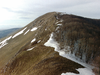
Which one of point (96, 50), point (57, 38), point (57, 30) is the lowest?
point (96, 50)

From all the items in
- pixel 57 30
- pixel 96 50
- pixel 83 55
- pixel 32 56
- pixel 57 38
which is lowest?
pixel 32 56

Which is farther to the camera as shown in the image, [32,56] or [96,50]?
[32,56]

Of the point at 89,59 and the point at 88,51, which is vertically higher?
the point at 88,51

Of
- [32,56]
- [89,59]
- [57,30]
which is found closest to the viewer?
[89,59]

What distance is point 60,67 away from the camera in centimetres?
1897

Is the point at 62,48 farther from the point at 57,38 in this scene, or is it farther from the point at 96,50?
the point at 96,50

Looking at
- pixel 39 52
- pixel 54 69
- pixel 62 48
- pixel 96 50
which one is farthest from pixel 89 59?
pixel 39 52

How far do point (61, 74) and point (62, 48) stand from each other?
1433cm

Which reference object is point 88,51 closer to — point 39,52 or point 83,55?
point 83,55

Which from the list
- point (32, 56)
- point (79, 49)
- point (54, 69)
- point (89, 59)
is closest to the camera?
point (54, 69)

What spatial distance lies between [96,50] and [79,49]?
6.45 meters

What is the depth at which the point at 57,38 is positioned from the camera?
38.8 meters

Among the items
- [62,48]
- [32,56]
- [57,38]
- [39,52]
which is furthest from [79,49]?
[32,56]

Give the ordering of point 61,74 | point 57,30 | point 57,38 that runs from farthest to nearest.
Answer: point 57,30 → point 57,38 → point 61,74
